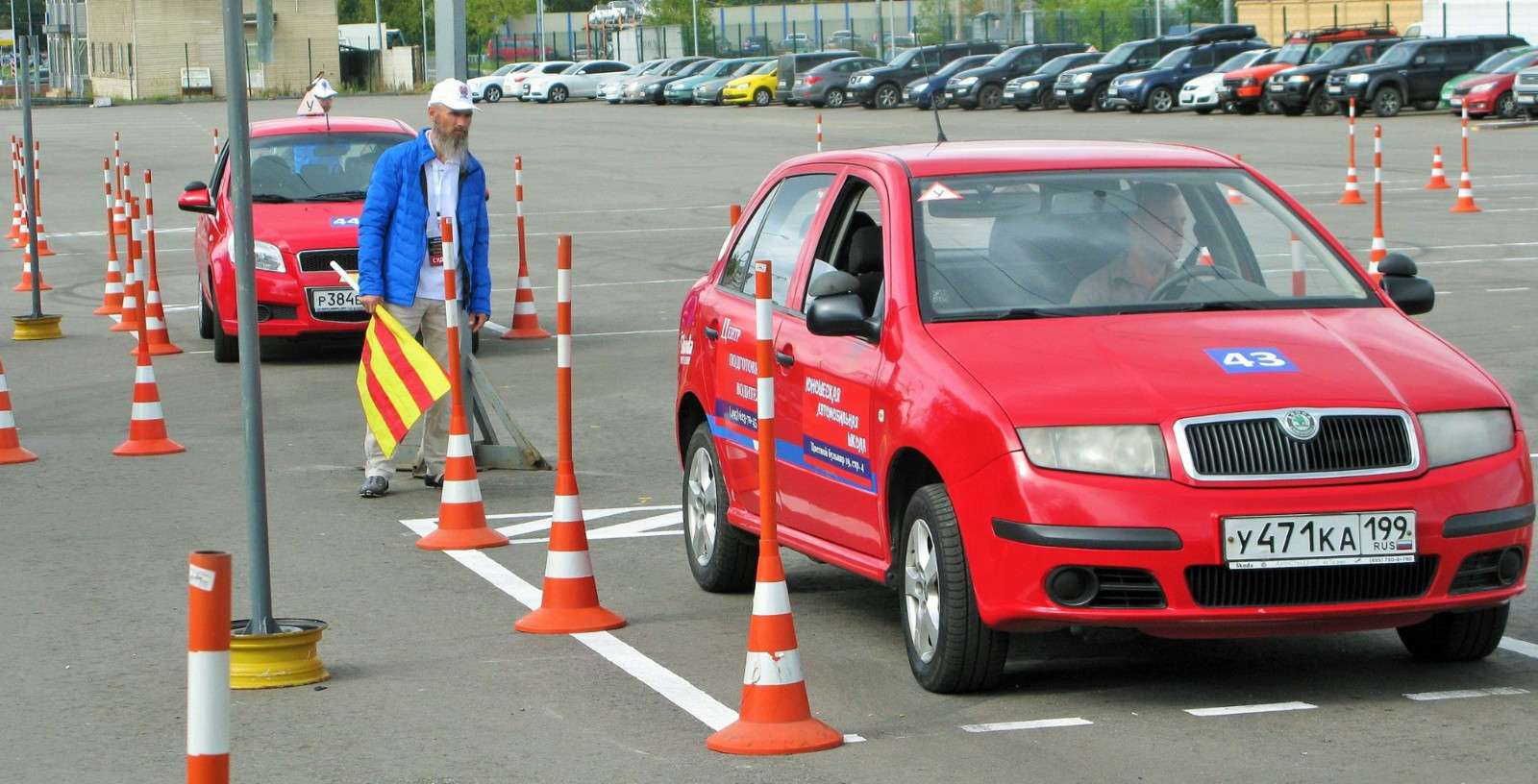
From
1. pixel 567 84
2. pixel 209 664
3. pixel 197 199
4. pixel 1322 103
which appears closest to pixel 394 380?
pixel 209 664

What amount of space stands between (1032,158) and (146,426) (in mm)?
6333

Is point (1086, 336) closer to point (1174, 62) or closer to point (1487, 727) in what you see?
point (1487, 727)

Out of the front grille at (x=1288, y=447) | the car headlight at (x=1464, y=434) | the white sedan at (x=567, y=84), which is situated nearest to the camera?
the front grille at (x=1288, y=447)

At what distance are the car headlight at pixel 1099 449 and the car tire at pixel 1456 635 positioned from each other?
1100mm

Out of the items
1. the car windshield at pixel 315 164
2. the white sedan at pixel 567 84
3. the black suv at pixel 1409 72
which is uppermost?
the white sedan at pixel 567 84

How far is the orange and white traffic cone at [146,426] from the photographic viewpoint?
1173cm

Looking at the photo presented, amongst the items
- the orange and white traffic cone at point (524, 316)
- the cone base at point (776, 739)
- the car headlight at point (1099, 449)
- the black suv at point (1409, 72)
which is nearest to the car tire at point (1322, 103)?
the black suv at point (1409, 72)

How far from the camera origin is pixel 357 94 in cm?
9119

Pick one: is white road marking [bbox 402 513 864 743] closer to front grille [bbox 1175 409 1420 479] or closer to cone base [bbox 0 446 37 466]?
front grille [bbox 1175 409 1420 479]

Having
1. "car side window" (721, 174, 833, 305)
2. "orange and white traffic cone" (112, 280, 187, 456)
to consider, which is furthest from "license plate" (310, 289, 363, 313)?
"car side window" (721, 174, 833, 305)

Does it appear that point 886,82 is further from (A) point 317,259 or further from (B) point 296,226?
(A) point 317,259

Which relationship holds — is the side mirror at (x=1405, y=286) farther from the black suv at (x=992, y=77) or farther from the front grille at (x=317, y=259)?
the black suv at (x=992, y=77)

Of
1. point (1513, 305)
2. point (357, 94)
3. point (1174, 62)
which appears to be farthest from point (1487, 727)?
point (357, 94)

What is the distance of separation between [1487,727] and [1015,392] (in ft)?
5.11
